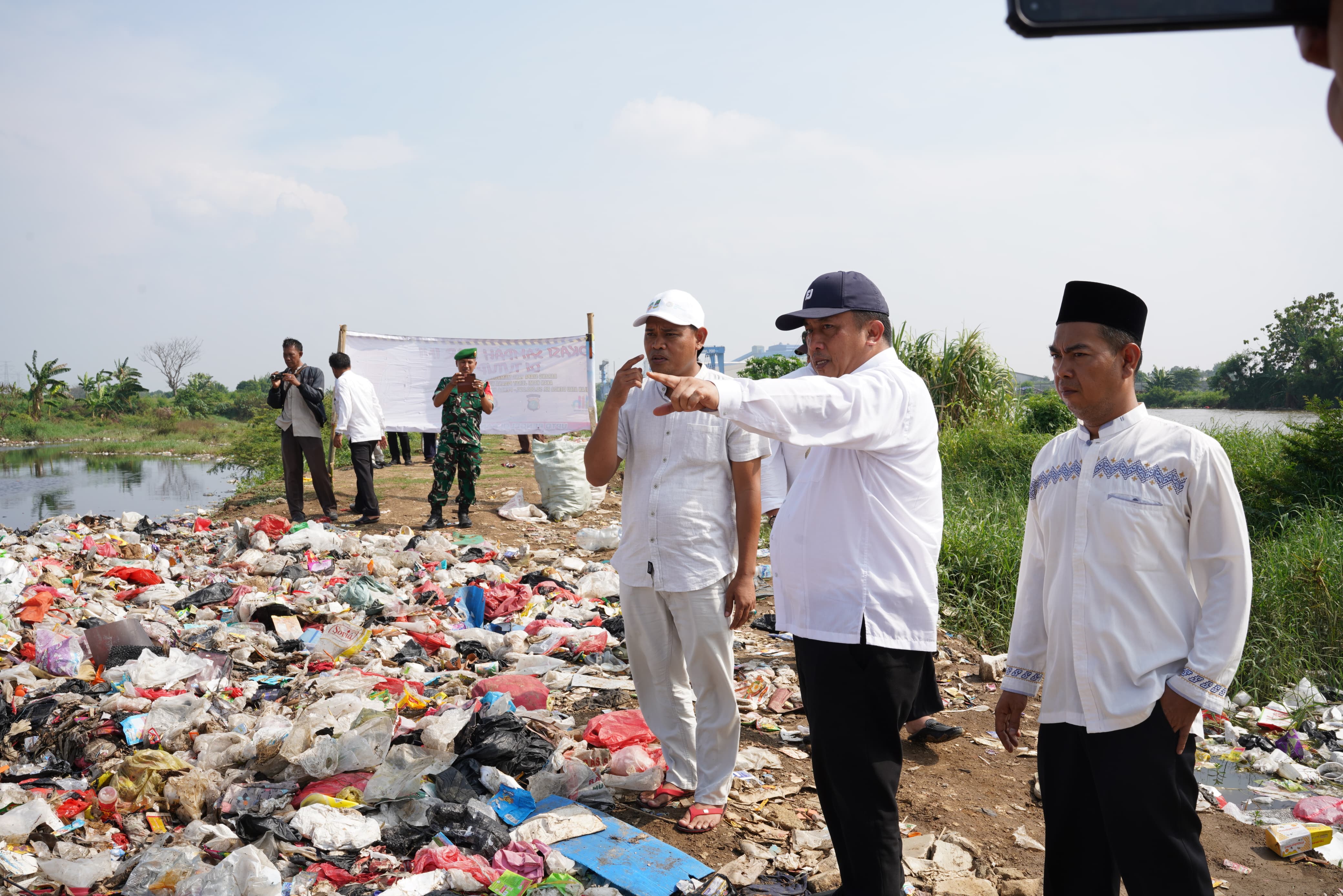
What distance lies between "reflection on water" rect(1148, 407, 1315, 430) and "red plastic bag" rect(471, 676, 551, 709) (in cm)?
Result: 697

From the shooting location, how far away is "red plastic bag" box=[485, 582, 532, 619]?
20.1 feet

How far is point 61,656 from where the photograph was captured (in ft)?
15.4

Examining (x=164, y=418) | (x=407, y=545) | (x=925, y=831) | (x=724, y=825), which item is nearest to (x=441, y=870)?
(x=724, y=825)

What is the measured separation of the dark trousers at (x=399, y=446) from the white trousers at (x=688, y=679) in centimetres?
1172

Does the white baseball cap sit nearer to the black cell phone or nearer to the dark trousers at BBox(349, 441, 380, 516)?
the black cell phone

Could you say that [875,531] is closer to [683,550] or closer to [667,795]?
[683,550]

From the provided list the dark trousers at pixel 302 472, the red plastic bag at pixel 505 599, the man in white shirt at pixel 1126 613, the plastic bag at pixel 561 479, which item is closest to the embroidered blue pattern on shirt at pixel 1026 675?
the man in white shirt at pixel 1126 613

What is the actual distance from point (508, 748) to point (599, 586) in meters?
3.19

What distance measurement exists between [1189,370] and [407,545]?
29.4 metres

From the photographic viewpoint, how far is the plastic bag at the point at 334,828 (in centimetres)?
296

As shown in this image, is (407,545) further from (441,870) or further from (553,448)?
(441,870)

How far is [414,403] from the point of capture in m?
12.1

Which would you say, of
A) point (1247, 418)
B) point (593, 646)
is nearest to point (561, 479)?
point (593, 646)

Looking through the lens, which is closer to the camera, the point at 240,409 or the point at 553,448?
the point at 553,448
